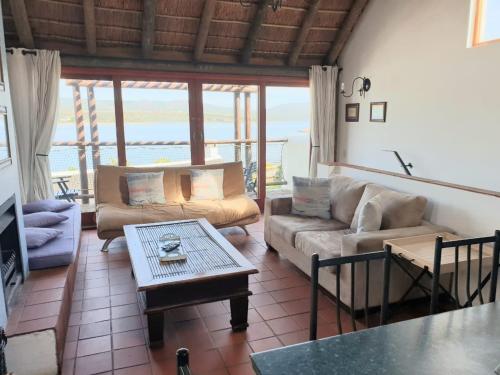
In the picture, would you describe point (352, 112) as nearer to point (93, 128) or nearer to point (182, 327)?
point (93, 128)

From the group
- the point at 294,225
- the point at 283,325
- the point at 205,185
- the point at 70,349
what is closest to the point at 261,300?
the point at 283,325

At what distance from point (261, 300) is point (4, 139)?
2.08m

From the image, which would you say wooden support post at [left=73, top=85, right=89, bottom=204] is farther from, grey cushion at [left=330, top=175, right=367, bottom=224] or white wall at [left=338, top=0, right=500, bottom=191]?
white wall at [left=338, top=0, right=500, bottom=191]

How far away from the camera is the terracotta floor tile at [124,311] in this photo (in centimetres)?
268

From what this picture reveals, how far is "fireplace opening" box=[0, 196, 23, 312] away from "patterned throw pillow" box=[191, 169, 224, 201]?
213 cm

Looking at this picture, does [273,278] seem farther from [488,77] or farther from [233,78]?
[233,78]

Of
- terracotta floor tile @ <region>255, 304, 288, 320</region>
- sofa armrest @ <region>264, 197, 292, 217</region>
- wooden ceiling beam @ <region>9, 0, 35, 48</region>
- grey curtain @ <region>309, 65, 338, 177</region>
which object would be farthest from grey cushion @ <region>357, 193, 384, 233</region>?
wooden ceiling beam @ <region>9, 0, 35, 48</region>

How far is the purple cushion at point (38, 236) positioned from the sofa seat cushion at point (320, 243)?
6.51ft

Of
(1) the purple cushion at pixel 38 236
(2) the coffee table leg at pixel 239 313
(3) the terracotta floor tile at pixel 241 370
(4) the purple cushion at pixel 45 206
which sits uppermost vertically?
(4) the purple cushion at pixel 45 206

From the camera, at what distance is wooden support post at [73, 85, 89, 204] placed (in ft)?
15.3

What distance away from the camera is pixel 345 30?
502 centimetres

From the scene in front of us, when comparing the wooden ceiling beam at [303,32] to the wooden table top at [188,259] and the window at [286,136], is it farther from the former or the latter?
the wooden table top at [188,259]

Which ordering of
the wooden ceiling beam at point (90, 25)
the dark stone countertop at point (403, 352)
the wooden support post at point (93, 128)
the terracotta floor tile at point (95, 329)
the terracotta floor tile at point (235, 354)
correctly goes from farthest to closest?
the wooden support post at point (93, 128), the wooden ceiling beam at point (90, 25), the terracotta floor tile at point (95, 329), the terracotta floor tile at point (235, 354), the dark stone countertop at point (403, 352)

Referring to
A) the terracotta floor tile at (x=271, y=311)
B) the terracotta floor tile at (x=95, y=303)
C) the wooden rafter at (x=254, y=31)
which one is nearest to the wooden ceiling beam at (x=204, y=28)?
the wooden rafter at (x=254, y=31)
